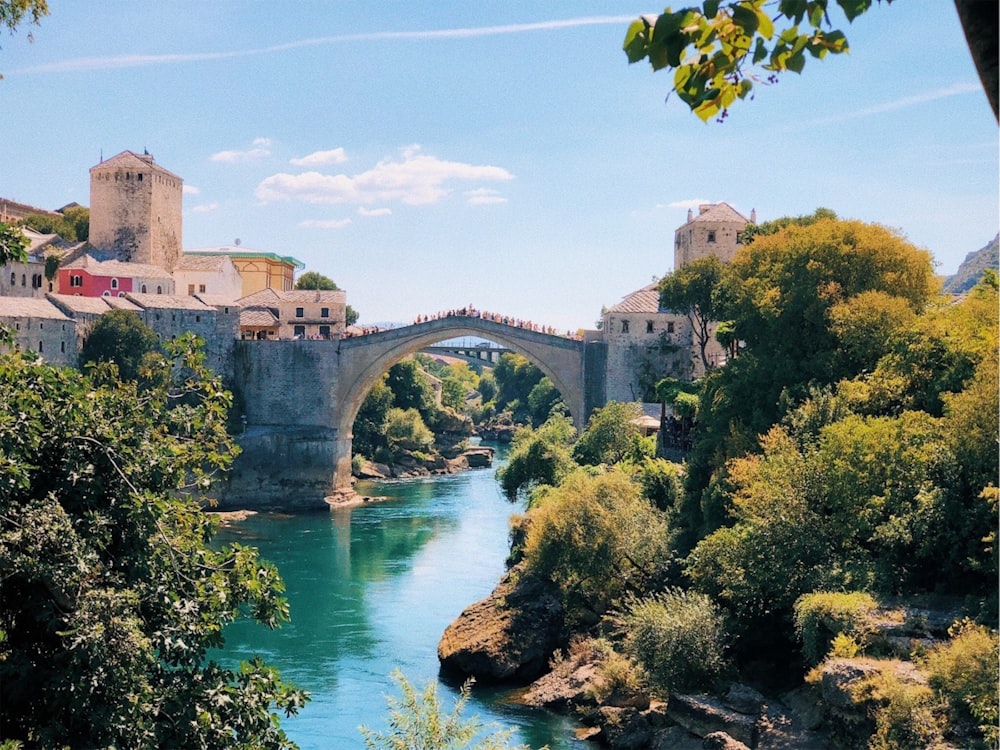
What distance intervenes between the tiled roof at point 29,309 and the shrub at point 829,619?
29658mm

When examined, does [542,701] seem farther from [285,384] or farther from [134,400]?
[285,384]

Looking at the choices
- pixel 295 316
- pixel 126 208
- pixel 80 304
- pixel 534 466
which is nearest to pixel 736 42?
pixel 534 466

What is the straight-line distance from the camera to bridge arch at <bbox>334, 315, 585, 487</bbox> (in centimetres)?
4372

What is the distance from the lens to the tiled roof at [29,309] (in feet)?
125

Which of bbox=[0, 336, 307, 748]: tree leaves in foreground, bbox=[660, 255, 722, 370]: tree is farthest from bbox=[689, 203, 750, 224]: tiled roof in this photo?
bbox=[0, 336, 307, 748]: tree leaves in foreground

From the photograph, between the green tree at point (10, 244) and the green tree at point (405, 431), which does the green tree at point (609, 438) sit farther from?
the green tree at point (10, 244)

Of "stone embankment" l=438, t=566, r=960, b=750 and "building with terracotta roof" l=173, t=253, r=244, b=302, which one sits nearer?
"stone embankment" l=438, t=566, r=960, b=750

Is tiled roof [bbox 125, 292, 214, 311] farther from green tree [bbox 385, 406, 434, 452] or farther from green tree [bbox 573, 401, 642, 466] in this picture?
green tree [bbox 573, 401, 642, 466]

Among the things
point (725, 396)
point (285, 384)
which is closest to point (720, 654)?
point (725, 396)

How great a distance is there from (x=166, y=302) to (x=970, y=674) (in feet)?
121

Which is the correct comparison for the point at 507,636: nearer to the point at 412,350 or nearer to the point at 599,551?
the point at 599,551

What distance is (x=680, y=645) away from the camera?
16.9 meters

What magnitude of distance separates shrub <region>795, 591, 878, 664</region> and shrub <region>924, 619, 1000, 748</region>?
4.68ft

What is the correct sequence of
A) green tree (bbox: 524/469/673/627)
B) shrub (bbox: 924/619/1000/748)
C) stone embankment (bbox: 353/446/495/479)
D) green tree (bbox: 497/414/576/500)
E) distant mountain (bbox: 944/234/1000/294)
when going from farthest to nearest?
distant mountain (bbox: 944/234/1000/294) → stone embankment (bbox: 353/446/495/479) → green tree (bbox: 497/414/576/500) → green tree (bbox: 524/469/673/627) → shrub (bbox: 924/619/1000/748)
